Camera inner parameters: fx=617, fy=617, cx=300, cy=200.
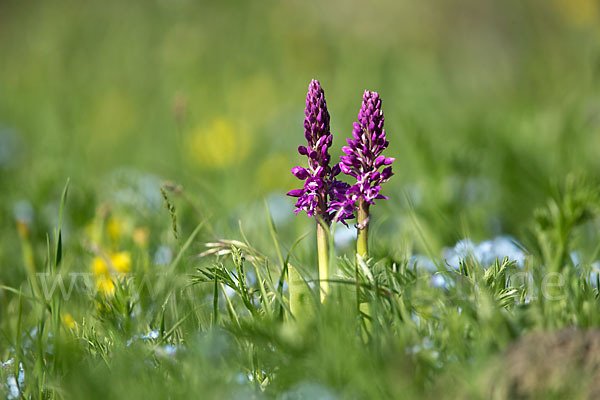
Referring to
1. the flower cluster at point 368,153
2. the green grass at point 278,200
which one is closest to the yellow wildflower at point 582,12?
the green grass at point 278,200

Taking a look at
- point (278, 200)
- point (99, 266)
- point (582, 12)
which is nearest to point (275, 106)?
point (278, 200)

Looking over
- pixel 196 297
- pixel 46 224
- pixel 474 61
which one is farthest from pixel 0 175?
pixel 474 61

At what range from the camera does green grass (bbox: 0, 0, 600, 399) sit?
1.46m

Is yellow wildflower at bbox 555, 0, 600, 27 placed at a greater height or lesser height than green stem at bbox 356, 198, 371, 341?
greater

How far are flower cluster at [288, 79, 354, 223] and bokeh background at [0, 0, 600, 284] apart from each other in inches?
9.5

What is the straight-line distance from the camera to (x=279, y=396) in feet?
4.74

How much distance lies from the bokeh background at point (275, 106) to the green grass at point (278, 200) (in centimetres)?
3

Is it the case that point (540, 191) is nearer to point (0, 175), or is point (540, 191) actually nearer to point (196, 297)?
point (196, 297)

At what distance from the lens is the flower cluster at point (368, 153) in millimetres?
1599

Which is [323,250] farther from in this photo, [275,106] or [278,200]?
[275,106]

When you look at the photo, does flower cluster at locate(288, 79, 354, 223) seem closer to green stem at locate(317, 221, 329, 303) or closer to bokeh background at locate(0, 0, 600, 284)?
green stem at locate(317, 221, 329, 303)

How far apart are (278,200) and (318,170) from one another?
2.53 meters

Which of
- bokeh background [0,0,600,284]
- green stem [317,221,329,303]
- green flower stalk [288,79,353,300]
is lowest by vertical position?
green stem [317,221,329,303]

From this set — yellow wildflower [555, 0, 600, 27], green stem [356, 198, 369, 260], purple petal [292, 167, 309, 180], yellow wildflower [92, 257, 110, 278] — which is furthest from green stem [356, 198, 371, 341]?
yellow wildflower [555, 0, 600, 27]
